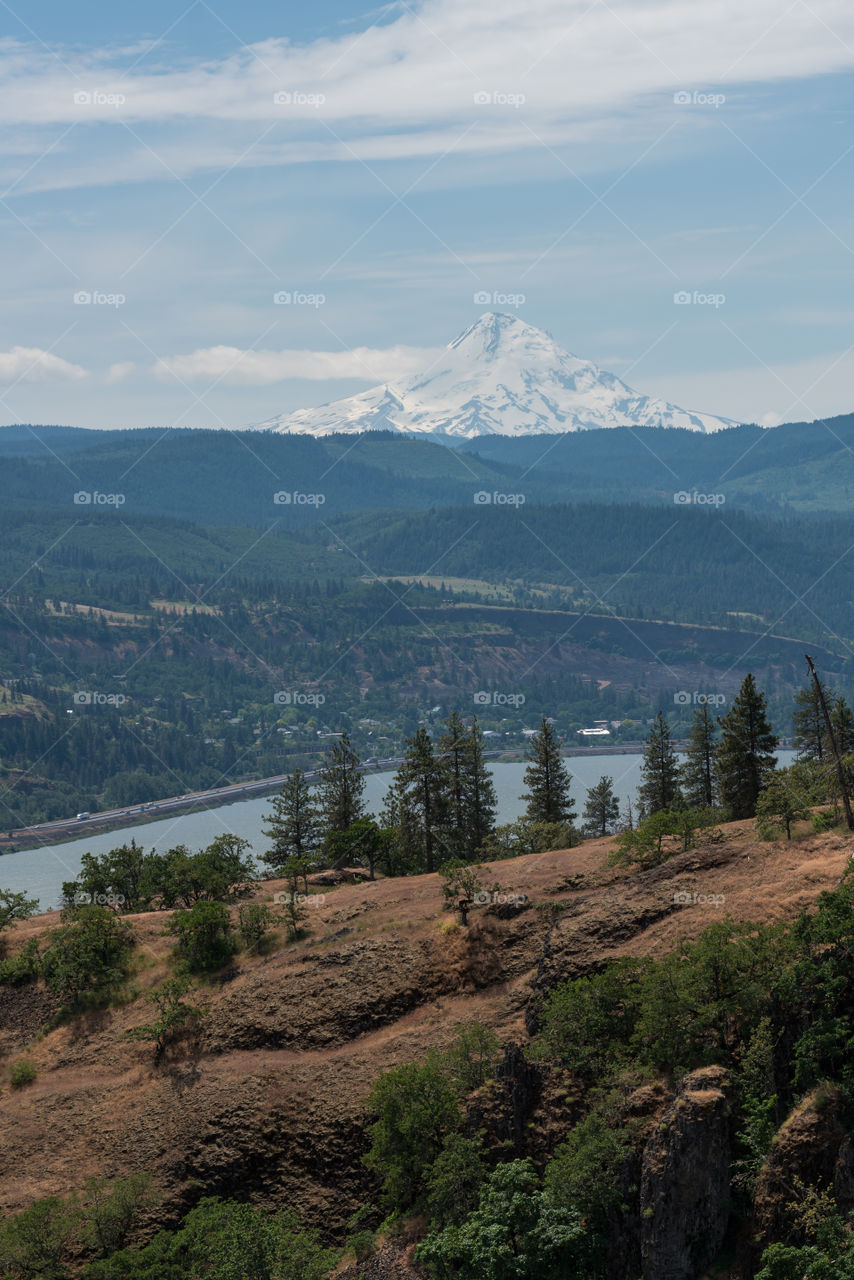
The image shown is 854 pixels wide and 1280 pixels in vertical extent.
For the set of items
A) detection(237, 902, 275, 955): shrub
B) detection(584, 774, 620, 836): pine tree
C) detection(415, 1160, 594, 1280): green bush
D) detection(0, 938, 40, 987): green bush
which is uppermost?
detection(584, 774, 620, 836): pine tree

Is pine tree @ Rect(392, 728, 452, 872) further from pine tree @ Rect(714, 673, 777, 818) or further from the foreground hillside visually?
pine tree @ Rect(714, 673, 777, 818)

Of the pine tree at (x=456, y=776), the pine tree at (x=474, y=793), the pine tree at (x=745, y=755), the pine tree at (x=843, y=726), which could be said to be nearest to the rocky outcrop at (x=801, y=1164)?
the pine tree at (x=745, y=755)

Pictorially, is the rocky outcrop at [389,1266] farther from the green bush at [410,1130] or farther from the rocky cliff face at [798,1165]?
the rocky cliff face at [798,1165]

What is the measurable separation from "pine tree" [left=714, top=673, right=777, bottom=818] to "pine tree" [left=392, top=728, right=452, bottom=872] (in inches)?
753

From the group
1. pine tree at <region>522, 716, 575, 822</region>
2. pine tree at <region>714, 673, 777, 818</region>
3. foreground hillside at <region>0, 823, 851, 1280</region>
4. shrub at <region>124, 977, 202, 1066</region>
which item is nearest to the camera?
foreground hillside at <region>0, 823, 851, 1280</region>

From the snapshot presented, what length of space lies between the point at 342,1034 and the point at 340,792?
30482mm

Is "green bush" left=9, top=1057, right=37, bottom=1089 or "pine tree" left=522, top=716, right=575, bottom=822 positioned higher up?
"pine tree" left=522, top=716, right=575, bottom=822

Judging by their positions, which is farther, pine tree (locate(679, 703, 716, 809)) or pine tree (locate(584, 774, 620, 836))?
pine tree (locate(584, 774, 620, 836))

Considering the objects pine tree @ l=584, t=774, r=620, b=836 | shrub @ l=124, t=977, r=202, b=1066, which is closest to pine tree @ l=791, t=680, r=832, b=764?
pine tree @ l=584, t=774, r=620, b=836

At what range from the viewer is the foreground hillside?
49969mm

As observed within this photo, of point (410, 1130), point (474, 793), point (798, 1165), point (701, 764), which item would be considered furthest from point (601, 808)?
point (798, 1165)

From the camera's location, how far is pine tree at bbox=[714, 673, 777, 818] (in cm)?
7481

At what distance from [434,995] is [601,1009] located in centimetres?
1212

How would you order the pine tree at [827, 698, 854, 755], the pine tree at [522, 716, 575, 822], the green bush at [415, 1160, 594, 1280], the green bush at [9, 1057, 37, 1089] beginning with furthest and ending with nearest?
the pine tree at [522, 716, 575, 822]
the pine tree at [827, 698, 854, 755]
the green bush at [9, 1057, 37, 1089]
the green bush at [415, 1160, 594, 1280]
